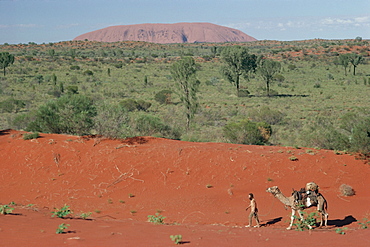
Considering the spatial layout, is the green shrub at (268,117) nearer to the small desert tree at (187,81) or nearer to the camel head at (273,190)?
the small desert tree at (187,81)

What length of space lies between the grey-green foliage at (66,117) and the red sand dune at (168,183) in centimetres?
184

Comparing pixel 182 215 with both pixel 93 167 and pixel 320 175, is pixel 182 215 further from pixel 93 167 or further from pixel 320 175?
pixel 320 175

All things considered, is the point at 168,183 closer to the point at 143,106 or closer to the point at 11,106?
the point at 143,106

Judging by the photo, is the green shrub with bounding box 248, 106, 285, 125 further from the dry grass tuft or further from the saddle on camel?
the saddle on camel

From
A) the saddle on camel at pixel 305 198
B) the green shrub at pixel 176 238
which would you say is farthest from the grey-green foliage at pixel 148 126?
the green shrub at pixel 176 238

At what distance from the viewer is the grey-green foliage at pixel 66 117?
1914 cm

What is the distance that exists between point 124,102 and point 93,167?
20479 millimetres

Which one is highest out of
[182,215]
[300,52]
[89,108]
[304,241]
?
[300,52]

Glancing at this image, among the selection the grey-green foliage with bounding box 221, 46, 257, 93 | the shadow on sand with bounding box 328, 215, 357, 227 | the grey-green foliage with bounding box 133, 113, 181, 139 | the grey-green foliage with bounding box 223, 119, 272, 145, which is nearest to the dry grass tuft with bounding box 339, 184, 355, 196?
the shadow on sand with bounding box 328, 215, 357, 227

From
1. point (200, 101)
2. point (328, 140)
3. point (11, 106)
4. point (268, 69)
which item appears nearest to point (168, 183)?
point (328, 140)

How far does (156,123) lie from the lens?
2161cm

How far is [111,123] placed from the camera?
58.5ft

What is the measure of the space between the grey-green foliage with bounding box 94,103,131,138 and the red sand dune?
2.63ft

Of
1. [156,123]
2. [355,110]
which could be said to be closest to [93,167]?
[156,123]
